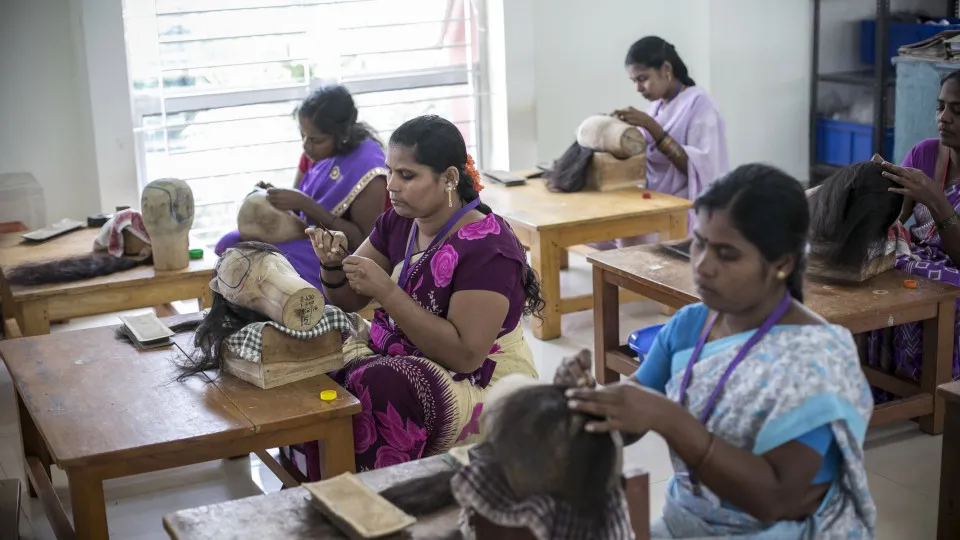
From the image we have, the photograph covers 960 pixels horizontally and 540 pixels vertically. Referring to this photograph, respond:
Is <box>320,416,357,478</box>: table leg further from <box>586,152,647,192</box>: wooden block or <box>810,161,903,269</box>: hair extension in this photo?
<box>586,152,647,192</box>: wooden block

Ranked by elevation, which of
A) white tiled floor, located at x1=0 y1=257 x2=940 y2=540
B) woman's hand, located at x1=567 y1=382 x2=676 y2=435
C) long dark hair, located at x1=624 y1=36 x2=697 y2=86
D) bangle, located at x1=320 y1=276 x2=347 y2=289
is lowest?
white tiled floor, located at x1=0 y1=257 x2=940 y2=540

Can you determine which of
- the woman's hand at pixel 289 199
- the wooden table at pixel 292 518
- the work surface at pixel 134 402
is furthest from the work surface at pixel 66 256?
the wooden table at pixel 292 518

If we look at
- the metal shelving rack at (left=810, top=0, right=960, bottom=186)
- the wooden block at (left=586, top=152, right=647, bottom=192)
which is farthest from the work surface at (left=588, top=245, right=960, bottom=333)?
the metal shelving rack at (left=810, top=0, right=960, bottom=186)

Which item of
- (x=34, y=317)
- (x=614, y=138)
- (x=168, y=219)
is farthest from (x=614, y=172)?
(x=34, y=317)

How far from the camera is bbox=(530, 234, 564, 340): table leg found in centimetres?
538

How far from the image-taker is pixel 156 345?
3.45 metres

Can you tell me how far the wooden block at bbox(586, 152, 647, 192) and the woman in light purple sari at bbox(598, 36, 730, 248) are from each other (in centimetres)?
17

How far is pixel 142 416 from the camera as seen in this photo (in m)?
2.89

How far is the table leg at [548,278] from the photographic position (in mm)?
5375

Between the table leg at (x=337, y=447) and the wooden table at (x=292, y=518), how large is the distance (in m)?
0.65

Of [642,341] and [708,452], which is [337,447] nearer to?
[708,452]

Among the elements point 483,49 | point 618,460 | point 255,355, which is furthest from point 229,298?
point 483,49

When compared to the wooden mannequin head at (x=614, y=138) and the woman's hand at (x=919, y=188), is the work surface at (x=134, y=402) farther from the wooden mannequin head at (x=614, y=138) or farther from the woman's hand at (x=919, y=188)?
the wooden mannequin head at (x=614, y=138)

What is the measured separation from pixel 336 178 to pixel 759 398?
3138 mm
